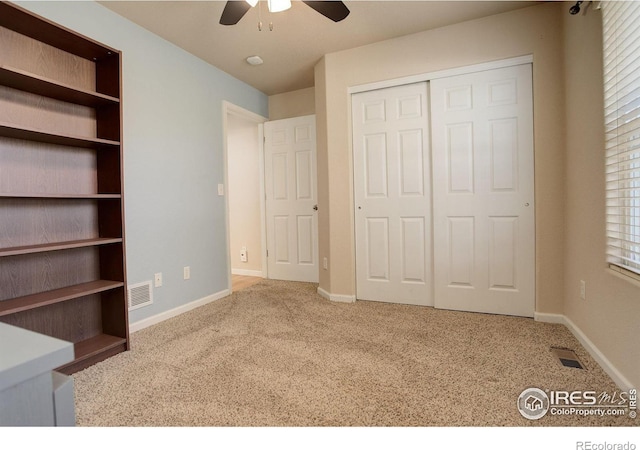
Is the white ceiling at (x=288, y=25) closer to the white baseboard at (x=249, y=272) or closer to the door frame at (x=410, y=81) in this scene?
the door frame at (x=410, y=81)

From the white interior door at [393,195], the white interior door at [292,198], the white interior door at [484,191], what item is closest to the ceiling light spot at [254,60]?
the white interior door at [292,198]

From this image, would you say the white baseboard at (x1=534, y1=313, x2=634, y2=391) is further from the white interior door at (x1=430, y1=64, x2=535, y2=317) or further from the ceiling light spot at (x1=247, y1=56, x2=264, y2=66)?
the ceiling light spot at (x1=247, y1=56, x2=264, y2=66)

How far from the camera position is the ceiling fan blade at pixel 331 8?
1815mm

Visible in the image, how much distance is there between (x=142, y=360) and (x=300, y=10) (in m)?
2.63

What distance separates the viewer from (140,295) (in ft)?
8.28

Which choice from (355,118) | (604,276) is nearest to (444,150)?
(355,118)

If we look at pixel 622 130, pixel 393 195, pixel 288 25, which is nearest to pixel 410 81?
pixel 393 195

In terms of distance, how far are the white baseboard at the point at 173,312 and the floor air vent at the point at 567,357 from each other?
2.80 metres

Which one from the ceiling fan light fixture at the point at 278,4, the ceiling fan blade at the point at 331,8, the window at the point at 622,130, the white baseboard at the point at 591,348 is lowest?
the white baseboard at the point at 591,348

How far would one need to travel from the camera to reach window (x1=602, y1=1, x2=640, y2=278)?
1.47 metres

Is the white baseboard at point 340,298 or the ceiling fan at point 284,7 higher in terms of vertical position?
the ceiling fan at point 284,7

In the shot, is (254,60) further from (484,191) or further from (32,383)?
(32,383)

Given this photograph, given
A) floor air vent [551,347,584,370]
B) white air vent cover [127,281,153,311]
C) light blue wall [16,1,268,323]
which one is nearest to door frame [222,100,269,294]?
light blue wall [16,1,268,323]

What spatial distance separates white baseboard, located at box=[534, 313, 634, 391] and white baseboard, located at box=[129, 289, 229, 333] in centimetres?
285
